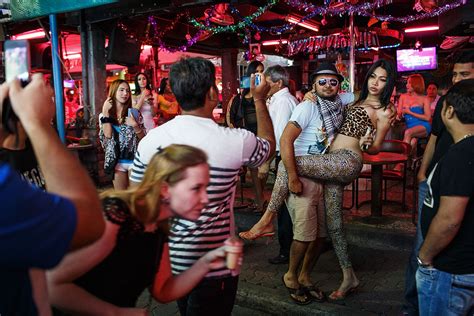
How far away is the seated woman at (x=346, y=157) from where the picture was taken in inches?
144

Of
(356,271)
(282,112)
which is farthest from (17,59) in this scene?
(356,271)

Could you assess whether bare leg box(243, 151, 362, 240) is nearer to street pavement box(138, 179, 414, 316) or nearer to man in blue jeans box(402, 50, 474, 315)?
man in blue jeans box(402, 50, 474, 315)

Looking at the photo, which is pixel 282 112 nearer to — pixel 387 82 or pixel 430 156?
pixel 387 82

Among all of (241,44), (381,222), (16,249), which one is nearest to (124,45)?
(381,222)

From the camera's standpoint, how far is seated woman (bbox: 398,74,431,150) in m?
8.29

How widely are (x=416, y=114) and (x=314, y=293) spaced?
564cm

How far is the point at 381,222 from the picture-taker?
561cm

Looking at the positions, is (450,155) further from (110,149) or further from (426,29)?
(426,29)

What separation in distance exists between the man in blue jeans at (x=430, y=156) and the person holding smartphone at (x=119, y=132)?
11.6ft

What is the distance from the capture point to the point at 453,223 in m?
2.13

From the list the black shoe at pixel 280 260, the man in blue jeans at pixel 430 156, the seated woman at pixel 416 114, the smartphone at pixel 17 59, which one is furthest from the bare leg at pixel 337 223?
the seated woman at pixel 416 114

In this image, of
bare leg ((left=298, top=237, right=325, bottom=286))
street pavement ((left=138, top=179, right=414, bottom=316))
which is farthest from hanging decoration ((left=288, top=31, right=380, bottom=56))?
bare leg ((left=298, top=237, right=325, bottom=286))

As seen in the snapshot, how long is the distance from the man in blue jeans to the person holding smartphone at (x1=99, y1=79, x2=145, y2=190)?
3544 millimetres

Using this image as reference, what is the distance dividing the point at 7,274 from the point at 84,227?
285 millimetres
